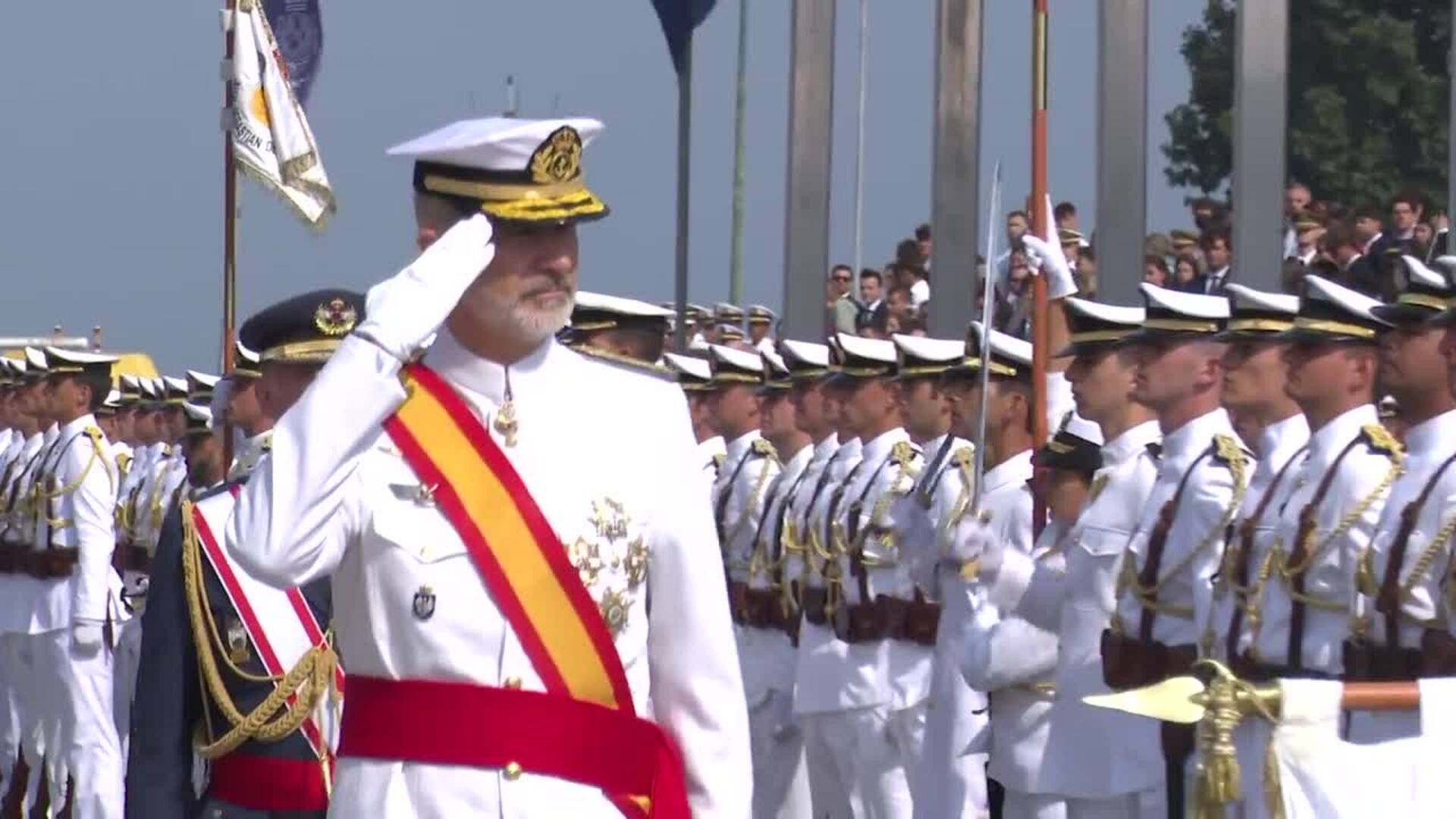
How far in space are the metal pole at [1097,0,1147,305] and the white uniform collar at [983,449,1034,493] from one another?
64.5 inches

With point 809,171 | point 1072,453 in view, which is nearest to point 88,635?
point 809,171

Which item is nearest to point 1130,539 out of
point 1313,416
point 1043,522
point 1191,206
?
point 1313,416

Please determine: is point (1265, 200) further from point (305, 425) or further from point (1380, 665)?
point (305, 425)

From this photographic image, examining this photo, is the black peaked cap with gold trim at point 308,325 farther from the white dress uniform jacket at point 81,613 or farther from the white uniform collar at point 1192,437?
the white dress uniform jacket at point 81,613

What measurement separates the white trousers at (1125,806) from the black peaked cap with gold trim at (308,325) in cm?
310

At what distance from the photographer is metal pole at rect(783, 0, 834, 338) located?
18.1 m

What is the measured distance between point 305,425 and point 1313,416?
4.19 metres

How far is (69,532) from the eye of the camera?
16.8 m

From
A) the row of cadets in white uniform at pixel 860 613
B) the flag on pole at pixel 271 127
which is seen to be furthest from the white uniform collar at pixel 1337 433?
the flag on pole at pixel 271 127

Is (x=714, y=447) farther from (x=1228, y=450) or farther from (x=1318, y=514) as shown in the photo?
(x=1318, y=514)

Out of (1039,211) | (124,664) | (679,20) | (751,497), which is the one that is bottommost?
(124,664)

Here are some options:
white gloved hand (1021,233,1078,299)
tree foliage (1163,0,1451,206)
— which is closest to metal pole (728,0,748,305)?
tree foliage (1163,0,1451,206)

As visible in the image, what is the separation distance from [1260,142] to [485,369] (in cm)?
701

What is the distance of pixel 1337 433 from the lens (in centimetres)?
876
